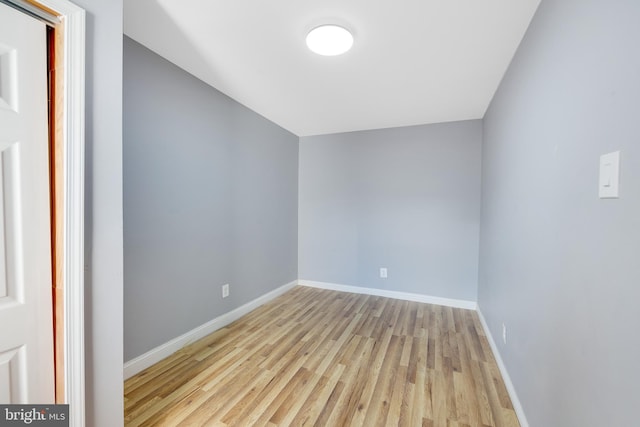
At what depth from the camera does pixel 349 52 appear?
1.83 metres

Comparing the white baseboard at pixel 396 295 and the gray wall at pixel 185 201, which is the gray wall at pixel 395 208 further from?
the gray wall at pixel 185 201

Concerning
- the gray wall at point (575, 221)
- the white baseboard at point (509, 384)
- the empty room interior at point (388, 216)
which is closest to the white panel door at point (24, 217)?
the empty room interior at point (388, 216)

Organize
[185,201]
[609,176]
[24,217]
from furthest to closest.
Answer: [185,201] → [24,217] → [609,176]

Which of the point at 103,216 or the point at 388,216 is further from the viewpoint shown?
the point at 388,216

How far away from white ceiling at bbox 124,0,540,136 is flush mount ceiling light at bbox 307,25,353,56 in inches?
1.5

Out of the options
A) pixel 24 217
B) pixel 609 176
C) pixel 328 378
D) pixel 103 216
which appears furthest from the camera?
pixel 328 378

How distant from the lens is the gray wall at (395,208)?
3.18 metres

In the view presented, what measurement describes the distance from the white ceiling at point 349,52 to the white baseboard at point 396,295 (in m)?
2.38

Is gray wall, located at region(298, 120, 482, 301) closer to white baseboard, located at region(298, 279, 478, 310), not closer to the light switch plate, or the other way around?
white baseboard, located at region(298, 279, 478, 310)

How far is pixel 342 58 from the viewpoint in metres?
1.90

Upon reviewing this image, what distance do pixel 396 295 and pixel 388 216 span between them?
113 cm

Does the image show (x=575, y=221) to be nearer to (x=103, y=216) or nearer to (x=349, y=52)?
(x=349, y=52)

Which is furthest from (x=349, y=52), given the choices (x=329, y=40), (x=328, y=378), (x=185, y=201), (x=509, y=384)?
(x=509, y=384)

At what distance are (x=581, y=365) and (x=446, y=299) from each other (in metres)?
2.54
